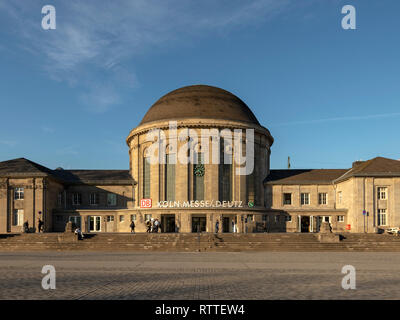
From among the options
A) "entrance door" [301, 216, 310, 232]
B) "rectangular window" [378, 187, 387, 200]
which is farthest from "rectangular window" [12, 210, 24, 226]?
"rectangular window" [378, 187, 387, 200]

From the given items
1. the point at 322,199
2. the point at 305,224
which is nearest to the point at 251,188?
the point at 305,224

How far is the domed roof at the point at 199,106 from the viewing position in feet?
184

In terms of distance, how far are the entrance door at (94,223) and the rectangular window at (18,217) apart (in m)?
8.59

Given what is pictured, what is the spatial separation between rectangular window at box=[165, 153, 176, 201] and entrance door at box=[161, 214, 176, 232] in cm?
226

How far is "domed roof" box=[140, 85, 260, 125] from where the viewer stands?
2205 inches

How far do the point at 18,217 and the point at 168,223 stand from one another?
1807cm

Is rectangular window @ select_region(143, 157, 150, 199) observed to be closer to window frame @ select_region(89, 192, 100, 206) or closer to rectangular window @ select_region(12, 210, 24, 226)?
window frame @ select_region(89, 192, 100, 206)

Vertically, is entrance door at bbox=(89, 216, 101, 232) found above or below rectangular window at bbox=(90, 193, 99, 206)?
below

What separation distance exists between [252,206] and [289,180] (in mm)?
7794

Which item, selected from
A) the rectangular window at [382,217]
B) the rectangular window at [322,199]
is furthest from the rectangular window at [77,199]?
the rectangular window at [382,217]

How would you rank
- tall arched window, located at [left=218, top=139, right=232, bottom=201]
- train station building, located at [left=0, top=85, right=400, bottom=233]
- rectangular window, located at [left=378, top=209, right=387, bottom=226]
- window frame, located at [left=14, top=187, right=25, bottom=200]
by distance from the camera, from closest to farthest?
rectangular window, located at [left=378, top=209, right=387, bottom=226] → train station building, located at [left=0, top=85, right=400, bottom=233] → window frame, located at [left=14, top=187, right=25, bottom=200] → tall arched window, located at [left=218, top=139, right=232, bottom=201]

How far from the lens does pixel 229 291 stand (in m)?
13.9
